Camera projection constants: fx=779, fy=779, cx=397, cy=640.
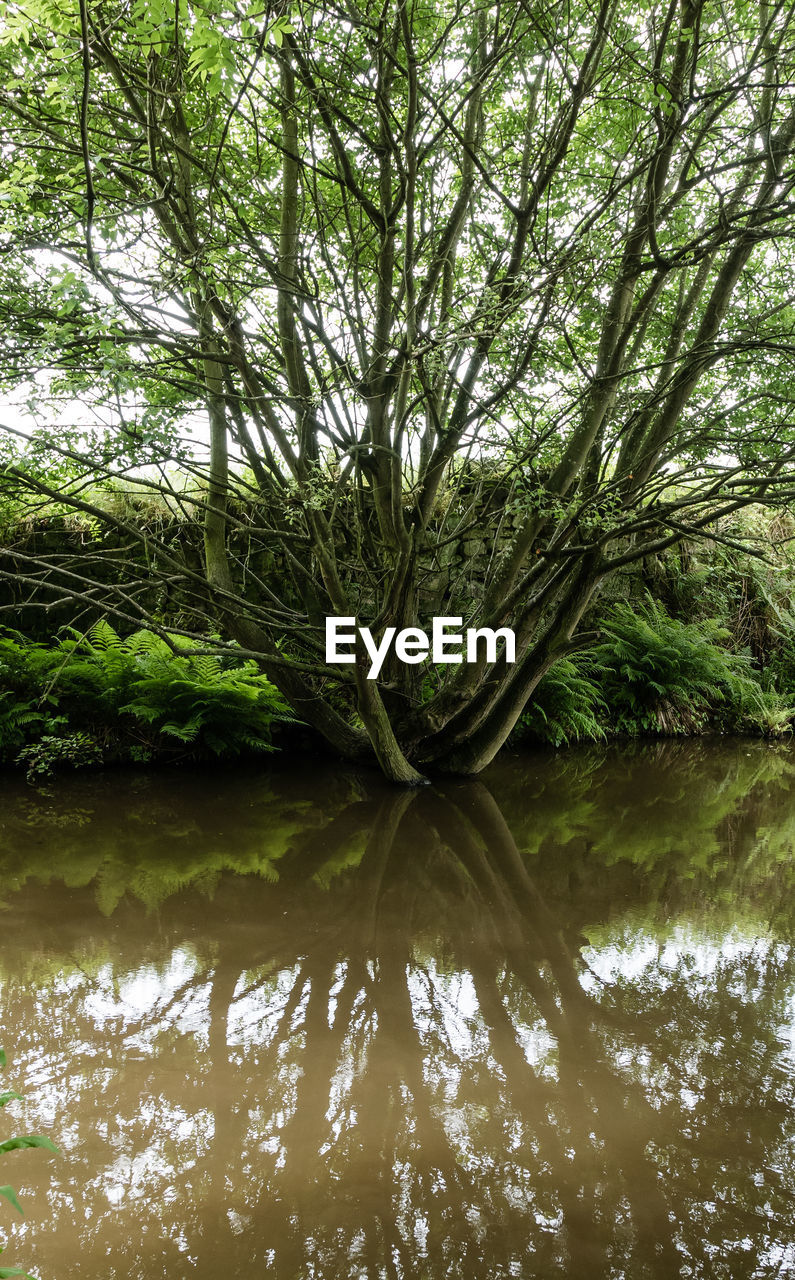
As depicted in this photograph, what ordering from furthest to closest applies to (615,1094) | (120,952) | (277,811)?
(277,811) → (120,952) → (615,1094)

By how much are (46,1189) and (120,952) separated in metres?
1.32

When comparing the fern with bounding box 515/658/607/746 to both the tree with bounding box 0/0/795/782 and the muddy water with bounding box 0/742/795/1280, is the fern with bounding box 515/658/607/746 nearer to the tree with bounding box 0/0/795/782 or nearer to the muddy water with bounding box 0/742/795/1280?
the tree with bounding box 0/0/795/782

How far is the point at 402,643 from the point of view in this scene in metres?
5.92

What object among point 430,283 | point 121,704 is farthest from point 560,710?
point 430,283

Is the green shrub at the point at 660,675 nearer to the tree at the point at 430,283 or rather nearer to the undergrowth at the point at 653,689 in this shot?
the undergrowth at the point at 653,689

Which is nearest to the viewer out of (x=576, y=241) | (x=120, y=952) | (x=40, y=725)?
(x=120, y=952)

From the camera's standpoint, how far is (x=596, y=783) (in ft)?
21.5

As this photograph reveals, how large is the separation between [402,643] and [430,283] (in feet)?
8.19

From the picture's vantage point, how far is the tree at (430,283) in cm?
395

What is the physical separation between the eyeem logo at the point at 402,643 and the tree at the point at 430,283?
111mm

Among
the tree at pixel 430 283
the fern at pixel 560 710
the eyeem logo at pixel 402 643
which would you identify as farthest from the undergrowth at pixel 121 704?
the fern at pixel 560 710

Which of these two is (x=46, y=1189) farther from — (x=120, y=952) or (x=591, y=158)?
(x=591, y=158)

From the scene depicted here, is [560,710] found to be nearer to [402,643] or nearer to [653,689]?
[653,689]

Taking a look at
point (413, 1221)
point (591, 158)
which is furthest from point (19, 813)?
point (591, 158)
